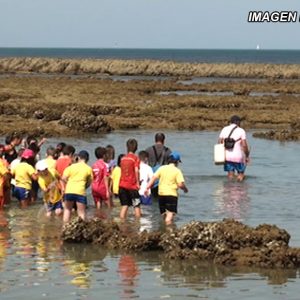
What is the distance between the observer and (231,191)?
779 inches

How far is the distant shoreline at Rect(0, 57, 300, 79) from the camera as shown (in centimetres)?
9344

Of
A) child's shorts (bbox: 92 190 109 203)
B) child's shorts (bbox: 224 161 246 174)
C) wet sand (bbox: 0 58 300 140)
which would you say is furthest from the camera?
wet sand (bbox: 0 58 300 140)

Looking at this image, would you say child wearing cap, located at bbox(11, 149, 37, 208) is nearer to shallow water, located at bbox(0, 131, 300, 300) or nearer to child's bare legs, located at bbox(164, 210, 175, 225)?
shallow water, located at bbox(0, 131, 300, 300)

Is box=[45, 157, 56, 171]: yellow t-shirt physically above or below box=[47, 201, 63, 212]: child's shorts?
above

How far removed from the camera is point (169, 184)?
15.0 meters

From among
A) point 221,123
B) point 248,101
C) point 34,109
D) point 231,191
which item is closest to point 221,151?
point 231,191

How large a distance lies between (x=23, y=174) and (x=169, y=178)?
314cm

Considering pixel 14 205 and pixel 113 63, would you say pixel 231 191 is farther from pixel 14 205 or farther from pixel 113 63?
pixel 113 63

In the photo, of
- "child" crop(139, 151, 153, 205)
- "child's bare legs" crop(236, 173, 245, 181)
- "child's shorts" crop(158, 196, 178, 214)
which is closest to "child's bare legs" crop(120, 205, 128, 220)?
"child" crop(139, 151, 153, 205)

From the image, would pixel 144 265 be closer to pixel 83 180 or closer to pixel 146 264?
pixel 146 264

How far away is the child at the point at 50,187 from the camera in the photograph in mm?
15734

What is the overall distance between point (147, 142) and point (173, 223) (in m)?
14.5

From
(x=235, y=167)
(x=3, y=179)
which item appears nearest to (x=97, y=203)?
(x=3, y=179)

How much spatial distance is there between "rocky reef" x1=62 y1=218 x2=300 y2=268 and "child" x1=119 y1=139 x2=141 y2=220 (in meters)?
2.36
